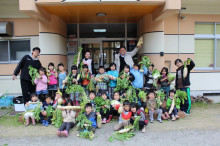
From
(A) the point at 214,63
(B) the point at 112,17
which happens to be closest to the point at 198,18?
(A) the point at 214,63

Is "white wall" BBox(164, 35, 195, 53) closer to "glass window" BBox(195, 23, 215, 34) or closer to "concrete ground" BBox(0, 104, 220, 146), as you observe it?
"glass window" BBox(195, 23, 215, 34)

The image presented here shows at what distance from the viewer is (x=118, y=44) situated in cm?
885

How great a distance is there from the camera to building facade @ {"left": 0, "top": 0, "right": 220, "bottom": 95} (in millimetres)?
6578

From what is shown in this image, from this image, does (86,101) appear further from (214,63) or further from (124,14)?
(214,63)

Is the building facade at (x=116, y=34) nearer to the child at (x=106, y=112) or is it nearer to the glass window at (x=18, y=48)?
the glass window at (x=18, y=48)

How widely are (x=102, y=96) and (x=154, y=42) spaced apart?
2976 millimetres

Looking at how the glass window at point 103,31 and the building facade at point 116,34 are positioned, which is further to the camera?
the glass window at point 103,31

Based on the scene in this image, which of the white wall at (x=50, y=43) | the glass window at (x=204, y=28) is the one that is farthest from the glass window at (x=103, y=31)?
the glass window at (x=204, y=28)

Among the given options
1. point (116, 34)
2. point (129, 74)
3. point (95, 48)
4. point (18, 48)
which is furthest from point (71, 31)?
point (129, 74)

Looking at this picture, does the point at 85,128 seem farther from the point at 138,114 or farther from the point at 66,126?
the point at 138,114

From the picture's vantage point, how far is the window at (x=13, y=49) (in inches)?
297

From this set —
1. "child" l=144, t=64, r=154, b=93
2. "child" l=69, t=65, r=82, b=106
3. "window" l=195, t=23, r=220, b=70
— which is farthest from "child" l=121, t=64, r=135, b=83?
"window" l=195, t=23, r=220, b=70

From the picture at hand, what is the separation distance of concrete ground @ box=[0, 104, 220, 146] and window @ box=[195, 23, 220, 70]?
3386 millimetres

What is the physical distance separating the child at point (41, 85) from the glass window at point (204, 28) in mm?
6159
